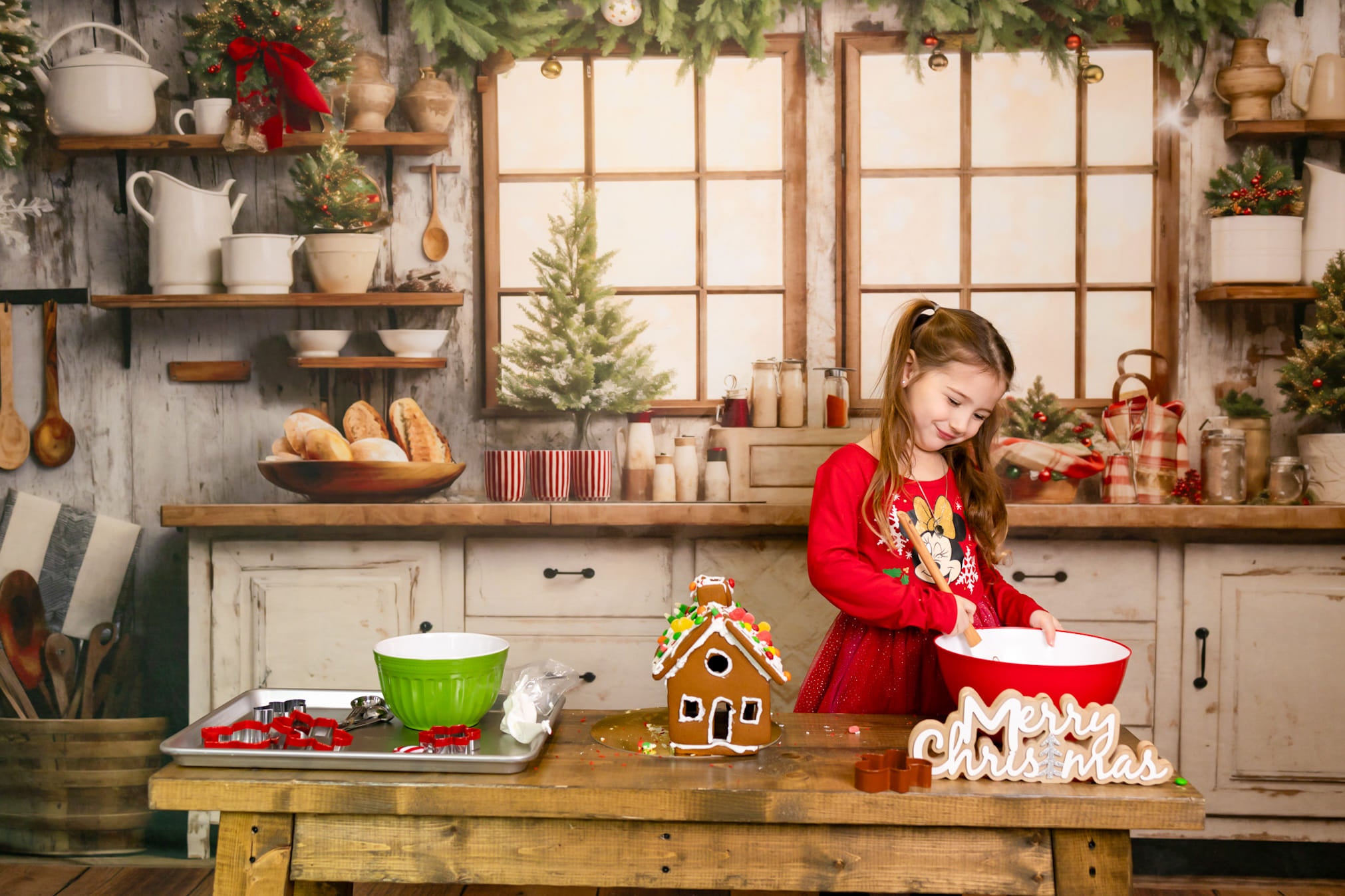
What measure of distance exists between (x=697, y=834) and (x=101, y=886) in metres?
2.12

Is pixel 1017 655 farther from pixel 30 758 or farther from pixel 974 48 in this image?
pixel 30 758

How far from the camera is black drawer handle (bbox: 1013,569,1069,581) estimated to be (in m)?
2.47

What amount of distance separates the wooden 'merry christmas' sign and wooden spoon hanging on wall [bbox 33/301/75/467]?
111 inches

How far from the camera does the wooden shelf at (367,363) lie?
2.76m

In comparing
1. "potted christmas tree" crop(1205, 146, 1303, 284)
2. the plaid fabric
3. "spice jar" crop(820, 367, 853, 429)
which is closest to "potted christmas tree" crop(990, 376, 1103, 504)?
the plaid fabric

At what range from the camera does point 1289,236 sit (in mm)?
2682

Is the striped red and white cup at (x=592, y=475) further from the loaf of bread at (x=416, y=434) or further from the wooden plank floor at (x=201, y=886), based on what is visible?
the wooden plank floor at (x=201, y=886)

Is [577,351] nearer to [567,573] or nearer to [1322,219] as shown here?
[567,573]

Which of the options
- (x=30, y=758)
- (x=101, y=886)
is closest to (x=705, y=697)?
(x=101, y=886)

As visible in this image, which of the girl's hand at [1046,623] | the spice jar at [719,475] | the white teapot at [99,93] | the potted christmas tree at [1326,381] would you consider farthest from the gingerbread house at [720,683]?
the white teapot at [99,93]

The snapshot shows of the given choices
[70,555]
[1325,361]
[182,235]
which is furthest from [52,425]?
[1325,361]

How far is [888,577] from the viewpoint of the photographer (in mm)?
1614

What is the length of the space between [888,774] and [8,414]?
2937 mm

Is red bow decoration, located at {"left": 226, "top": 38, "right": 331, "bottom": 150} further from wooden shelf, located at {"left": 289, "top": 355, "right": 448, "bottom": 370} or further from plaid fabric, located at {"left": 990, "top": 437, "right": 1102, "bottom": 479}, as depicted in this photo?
plaid fabric, located at {"left": 990, "top": 437, "right": 1102, "bottom": 479}
